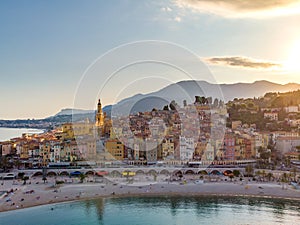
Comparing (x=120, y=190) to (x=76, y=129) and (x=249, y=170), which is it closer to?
(x=249, y=170)

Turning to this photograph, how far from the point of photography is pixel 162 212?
17.5m

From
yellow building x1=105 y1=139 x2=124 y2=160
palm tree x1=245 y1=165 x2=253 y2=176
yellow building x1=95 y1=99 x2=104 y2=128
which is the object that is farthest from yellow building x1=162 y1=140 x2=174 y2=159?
yellow building x1=95 y1=99 x2=104 y2=128

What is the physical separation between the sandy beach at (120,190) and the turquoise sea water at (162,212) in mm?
682

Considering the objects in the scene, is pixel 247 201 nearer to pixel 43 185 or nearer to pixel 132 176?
pixel 132 176

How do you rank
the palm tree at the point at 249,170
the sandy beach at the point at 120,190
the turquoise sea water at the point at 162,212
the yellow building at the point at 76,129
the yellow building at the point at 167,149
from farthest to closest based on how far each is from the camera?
the yellow building at the point at 76,129 < the yellow building at the point at 167,149 < the palm tree at the point at 249,170 < the sandy beach at the point at 120,190 < the turquoise sea water at the point at 162,212

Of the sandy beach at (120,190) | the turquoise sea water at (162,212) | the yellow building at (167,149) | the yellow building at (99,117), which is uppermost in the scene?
the yellow building at (99,117)

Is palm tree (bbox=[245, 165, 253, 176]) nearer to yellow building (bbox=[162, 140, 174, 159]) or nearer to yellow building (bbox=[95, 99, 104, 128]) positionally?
yellow building (bbox=[162, 140, 174, 159])

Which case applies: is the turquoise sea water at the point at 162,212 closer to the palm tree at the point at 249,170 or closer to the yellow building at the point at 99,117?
the palm tree at the point at 249,170

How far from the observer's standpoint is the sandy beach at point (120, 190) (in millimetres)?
19406

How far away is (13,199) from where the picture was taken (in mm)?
19016

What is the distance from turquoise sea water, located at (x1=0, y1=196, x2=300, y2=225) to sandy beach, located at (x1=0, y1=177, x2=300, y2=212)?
0.68 metres

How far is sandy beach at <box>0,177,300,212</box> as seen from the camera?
764 inches

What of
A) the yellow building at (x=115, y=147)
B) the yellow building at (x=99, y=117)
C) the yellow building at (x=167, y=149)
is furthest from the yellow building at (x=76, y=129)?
the yellow building at (x=167, y=149)

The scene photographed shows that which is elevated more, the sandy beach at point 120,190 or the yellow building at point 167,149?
the yellow building at point 167,149
